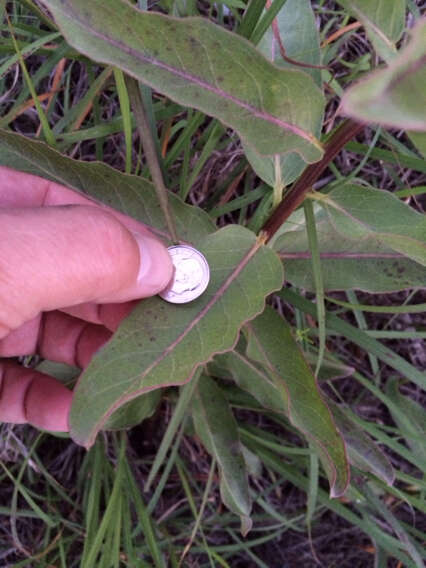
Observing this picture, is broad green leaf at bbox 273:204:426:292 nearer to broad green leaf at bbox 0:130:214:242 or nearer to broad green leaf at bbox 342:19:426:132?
broad green leaf at bbox 0:130:214:242

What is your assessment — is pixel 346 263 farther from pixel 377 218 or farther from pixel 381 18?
pixel 381 18

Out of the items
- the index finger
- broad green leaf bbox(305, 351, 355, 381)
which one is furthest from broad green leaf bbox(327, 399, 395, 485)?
the index finger

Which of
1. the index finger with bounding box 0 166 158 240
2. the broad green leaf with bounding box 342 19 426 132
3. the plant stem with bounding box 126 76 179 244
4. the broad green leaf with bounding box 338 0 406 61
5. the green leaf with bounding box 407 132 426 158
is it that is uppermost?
the broad green leaf with bounding box 342 19 426 132

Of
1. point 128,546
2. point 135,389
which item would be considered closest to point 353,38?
point 135,389

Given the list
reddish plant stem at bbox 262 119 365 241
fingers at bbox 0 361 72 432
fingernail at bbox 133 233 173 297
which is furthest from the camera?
fingers at bbox 0 361 72 432

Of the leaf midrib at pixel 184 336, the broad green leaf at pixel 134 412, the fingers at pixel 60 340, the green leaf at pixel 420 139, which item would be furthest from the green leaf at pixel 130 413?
the green leaf at pixel 420 139

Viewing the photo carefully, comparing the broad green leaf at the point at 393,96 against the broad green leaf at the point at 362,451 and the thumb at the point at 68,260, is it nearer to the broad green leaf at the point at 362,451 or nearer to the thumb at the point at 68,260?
the thumb at the point at 68,260

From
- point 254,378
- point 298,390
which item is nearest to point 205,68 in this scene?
point 298,390
